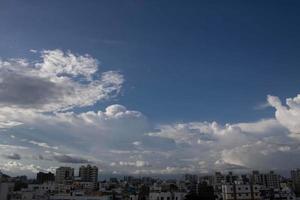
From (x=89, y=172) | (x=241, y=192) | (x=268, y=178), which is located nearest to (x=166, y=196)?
(x=241, y=192)

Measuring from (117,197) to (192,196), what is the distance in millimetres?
24487

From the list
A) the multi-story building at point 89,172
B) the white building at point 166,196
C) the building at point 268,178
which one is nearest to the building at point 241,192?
the white building at point 166,196

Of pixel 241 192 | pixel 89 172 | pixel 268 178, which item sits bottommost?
pixel 241 192

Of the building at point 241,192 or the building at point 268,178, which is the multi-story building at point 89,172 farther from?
the building at point 241,192

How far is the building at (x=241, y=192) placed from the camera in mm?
76125

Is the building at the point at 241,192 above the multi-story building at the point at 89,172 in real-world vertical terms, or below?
below

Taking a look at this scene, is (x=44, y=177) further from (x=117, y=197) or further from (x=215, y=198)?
(x=215, y=198)

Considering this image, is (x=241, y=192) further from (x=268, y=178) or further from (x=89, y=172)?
(x=89, y=172)

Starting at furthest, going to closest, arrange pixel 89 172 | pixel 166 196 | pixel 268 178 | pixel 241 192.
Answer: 1. pixel 89 172
2. pixel 268 178
3. pixel 166 196
4. pixel 241 192

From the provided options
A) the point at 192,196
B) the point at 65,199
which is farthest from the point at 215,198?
the point at 65,199

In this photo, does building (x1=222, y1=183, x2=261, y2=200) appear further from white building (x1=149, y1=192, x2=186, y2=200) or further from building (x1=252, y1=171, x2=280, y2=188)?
building (x1=252, y1=171, x2=280, y2=188)

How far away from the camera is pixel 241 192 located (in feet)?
250

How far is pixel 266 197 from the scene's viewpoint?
77.9 m

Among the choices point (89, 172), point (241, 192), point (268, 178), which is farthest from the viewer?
point (89, 172)
